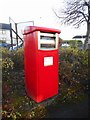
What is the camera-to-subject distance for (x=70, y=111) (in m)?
3.96

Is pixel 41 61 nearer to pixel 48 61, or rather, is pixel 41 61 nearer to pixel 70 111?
pixel 48 61

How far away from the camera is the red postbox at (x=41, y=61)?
138 inches

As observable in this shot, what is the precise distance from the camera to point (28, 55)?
379 centimetres

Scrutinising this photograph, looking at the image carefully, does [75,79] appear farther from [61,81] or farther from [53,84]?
[53,84]

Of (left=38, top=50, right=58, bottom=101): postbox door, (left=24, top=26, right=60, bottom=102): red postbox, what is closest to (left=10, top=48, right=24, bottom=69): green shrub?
(left=24, top=26, right=60, bottom=102): red postbox

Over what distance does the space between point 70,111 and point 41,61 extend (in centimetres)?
123

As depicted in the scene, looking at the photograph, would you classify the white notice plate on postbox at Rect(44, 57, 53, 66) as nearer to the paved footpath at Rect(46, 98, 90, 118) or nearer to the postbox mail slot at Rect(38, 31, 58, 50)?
the postbox mail slot at Rect(38, 31, 58, 50)

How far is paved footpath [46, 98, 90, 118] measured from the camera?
377 centimetres

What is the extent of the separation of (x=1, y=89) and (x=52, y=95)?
A: 1015 millimetres

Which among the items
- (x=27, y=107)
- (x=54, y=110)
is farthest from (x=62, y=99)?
(x=27, y=107)

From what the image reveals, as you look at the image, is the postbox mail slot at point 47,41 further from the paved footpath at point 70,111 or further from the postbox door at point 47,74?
the paved footpath at point 70,111

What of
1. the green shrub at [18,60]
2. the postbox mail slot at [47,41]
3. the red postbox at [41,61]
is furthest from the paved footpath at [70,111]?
the green shrub at [18,60]

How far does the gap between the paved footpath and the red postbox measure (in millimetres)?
340

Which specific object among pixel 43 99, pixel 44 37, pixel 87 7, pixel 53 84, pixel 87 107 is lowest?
pixel 87 107
